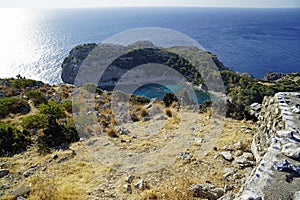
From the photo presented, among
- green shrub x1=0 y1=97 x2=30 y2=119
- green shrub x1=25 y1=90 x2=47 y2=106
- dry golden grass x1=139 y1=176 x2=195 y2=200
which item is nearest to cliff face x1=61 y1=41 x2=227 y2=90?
green shrub x1=25 y1=90 x2=47 y2=106

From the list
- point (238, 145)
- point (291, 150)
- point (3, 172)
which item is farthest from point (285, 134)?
point (3, 172)

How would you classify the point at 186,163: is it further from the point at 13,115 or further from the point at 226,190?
the point at 13,115

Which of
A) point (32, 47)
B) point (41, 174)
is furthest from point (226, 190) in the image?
point (32, 47)

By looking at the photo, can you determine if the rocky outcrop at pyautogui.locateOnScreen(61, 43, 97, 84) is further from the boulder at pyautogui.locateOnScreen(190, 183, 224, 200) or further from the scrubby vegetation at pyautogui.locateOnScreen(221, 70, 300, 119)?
the boulder at pyautogui.locateOnScreen(190, 183, 224, 200)

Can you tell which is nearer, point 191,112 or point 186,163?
point 186,163

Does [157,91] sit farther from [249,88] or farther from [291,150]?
[291,150]
